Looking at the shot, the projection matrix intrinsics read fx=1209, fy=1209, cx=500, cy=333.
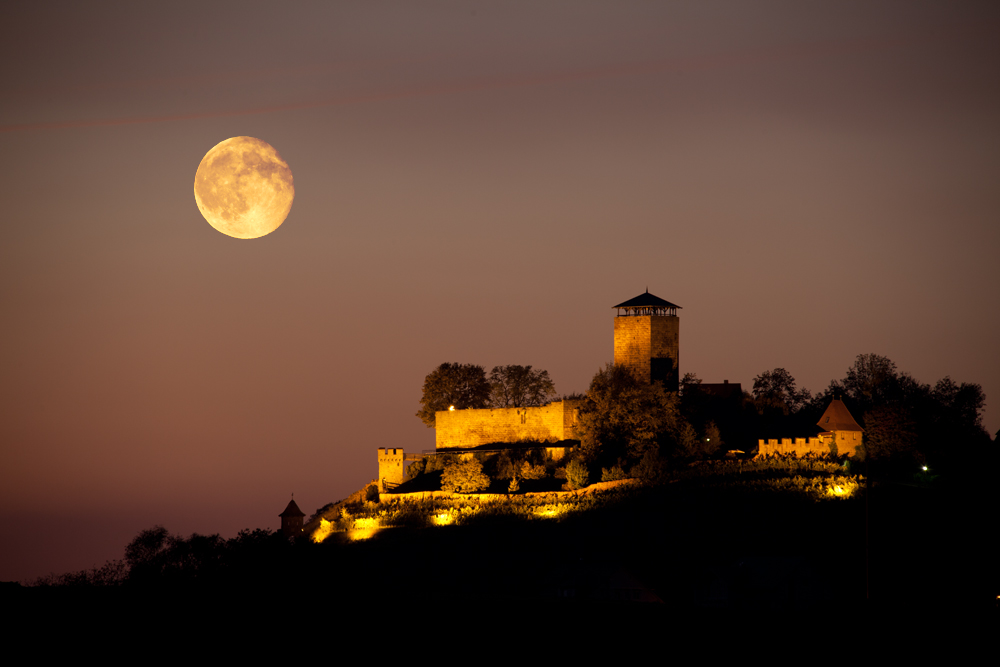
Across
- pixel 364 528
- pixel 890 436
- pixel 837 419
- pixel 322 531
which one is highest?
pixel 837 419

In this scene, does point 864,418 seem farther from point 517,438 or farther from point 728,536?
point 517,438

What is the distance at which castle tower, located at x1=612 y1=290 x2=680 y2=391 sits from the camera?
216 ft

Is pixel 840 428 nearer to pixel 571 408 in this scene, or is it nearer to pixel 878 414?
pixel 878 414

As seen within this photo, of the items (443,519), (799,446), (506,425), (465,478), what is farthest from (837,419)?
(443,519)

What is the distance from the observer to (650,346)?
6600 centimetres

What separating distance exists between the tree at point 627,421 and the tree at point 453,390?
12597 mm

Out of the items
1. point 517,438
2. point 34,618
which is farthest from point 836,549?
point 34,618

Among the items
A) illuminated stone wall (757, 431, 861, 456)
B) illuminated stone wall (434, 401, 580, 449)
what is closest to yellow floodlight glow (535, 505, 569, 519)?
illuminated stone wall (434, 401, 580, 449)

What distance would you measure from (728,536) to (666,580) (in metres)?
3.89

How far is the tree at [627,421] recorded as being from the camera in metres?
60.8

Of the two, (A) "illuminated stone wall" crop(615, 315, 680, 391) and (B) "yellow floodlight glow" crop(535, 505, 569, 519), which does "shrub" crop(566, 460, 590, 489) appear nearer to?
(B) "yellow floodlight glow" crop(535, 505, 569, 519)

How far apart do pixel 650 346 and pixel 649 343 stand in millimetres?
181

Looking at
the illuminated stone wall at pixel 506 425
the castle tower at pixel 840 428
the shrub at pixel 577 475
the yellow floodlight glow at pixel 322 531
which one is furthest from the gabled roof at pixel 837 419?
the yellow floodlight glow at pixel 322 531

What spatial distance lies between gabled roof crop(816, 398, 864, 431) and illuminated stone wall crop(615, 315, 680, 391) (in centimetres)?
901
